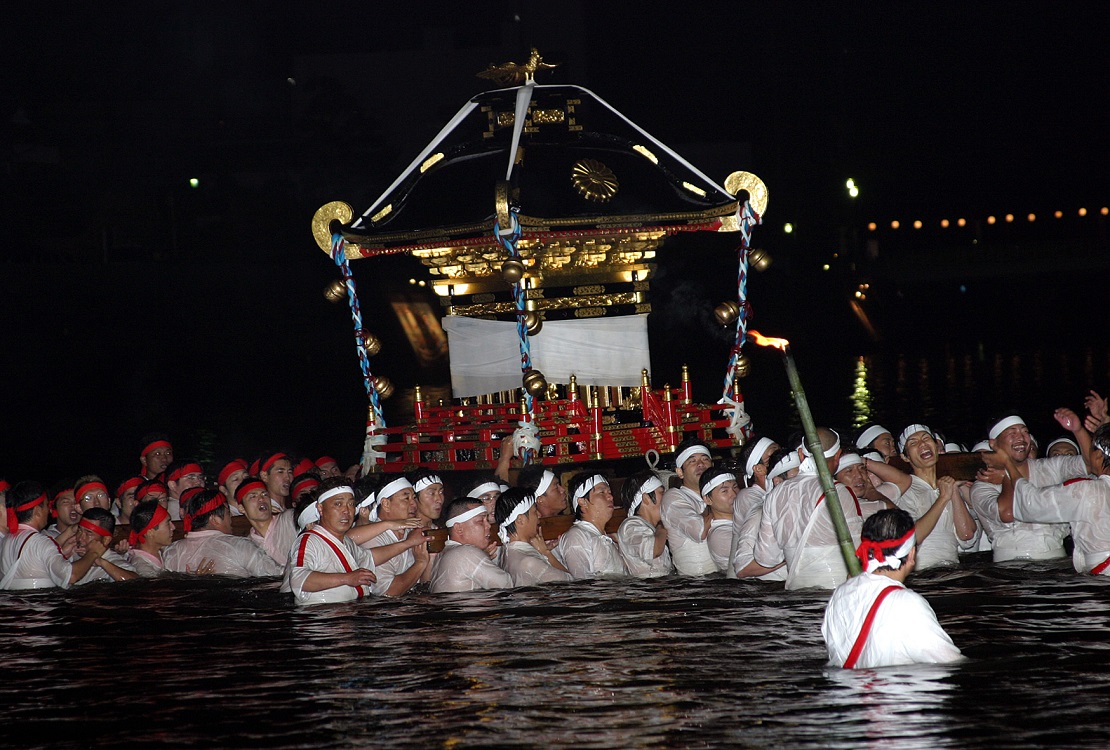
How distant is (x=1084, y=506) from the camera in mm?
6410

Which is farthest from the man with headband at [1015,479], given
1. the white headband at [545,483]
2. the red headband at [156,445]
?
the red headband at [156,445]

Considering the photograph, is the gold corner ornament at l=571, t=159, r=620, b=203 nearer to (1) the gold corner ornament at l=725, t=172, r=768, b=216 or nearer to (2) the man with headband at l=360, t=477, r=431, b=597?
(1) the gold corner ornament at l=725, t=172, r=768, b=216

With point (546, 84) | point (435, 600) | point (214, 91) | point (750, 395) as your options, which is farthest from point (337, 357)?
point (435, 600)

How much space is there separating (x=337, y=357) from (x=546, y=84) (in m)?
17.6

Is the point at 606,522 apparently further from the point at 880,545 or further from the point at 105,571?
the point at 105,571

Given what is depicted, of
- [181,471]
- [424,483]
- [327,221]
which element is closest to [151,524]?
[181,471]

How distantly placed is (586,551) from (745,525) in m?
0.95

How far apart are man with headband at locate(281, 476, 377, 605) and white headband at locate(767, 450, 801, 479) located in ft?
7.37

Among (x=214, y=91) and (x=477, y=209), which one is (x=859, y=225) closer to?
(x=214, y=91)

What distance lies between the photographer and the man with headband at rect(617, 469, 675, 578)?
762 cm

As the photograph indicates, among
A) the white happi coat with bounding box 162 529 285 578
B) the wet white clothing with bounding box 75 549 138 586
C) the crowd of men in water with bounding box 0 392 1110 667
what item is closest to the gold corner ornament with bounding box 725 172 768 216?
the crowd of men in water with bounding box 0 392 1110 667

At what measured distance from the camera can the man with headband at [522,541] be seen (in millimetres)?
7121

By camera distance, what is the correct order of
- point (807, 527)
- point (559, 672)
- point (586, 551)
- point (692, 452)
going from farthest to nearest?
point (692, 452), point (586, 551), point (807, 527), point (559, 672)

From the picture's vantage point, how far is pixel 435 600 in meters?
7.37
